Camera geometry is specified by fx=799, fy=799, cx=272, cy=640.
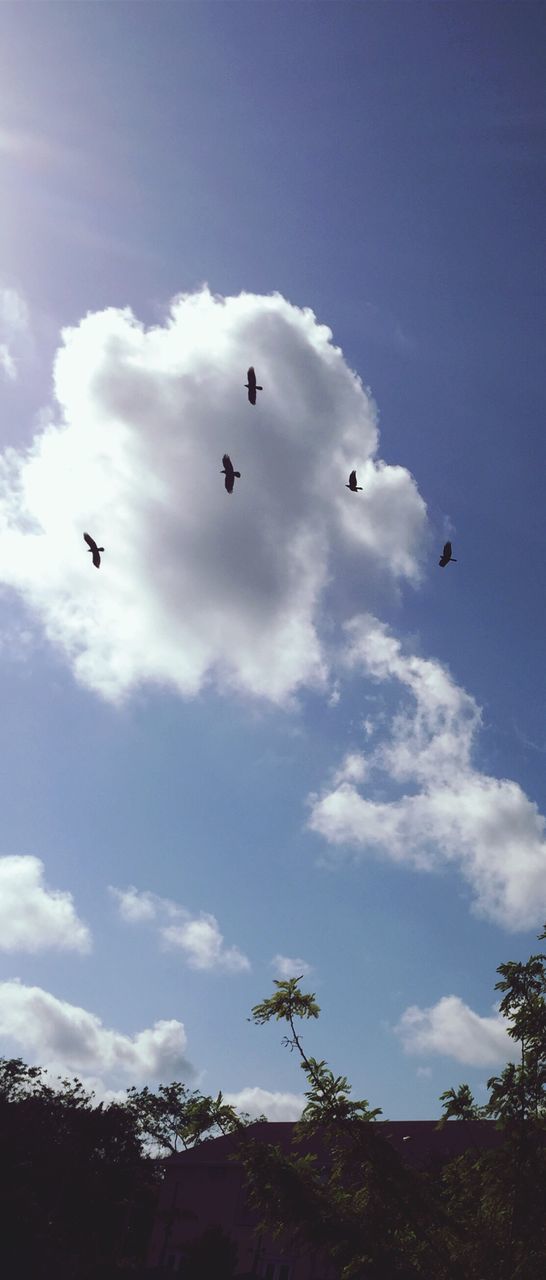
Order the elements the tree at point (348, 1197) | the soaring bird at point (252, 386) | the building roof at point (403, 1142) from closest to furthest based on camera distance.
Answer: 1. the tree at point (348, 1197)
2. the soaring bird at point (252, 386)
3. the building roof at point (403, 1142)

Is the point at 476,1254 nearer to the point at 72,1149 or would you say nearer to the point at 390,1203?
the point at 390,1203

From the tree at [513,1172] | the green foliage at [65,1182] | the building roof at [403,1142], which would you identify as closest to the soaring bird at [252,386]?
the tree at [513,1172]

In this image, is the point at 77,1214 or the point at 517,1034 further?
the point at 77,1214

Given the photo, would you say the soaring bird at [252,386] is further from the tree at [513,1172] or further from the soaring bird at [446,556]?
the tree at [513,1172]

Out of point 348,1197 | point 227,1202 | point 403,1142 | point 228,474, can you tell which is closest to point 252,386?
point 228,474

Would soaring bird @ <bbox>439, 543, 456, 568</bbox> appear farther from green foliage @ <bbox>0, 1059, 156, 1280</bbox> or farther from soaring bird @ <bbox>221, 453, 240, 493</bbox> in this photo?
green foliage @ <bbox>0, 1059, 156, 1280</bbox>

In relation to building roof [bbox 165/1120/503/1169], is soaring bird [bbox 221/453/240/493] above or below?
above

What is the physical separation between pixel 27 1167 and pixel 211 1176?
33.5 feet

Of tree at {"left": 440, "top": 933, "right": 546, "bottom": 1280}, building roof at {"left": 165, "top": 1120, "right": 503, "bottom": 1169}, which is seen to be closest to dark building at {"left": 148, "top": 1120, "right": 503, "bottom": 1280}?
building roof at {"left": 165, "top": 1120, "right": 503, "bottom": 1169}

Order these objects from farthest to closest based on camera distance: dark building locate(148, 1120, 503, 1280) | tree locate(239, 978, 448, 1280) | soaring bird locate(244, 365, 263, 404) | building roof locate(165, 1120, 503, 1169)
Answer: dark building locate(148, 1120, 503, 1280), building roof locate(165, 1120, 503, 1169), soaring bird locate(244, 365, 263, 404), tree locate(239, 978, 448, 1280)

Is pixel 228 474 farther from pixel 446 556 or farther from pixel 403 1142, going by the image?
pixel 403 1142

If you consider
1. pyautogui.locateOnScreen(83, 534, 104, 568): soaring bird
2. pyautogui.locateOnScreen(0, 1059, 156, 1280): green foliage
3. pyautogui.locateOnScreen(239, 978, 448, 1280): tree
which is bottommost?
pyautogui.locateOnScreen(0, 1059, 156, 1280): green foliage

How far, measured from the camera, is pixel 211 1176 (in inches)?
1788

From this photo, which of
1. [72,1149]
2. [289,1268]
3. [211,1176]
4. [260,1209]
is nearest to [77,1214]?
[72,1149]
